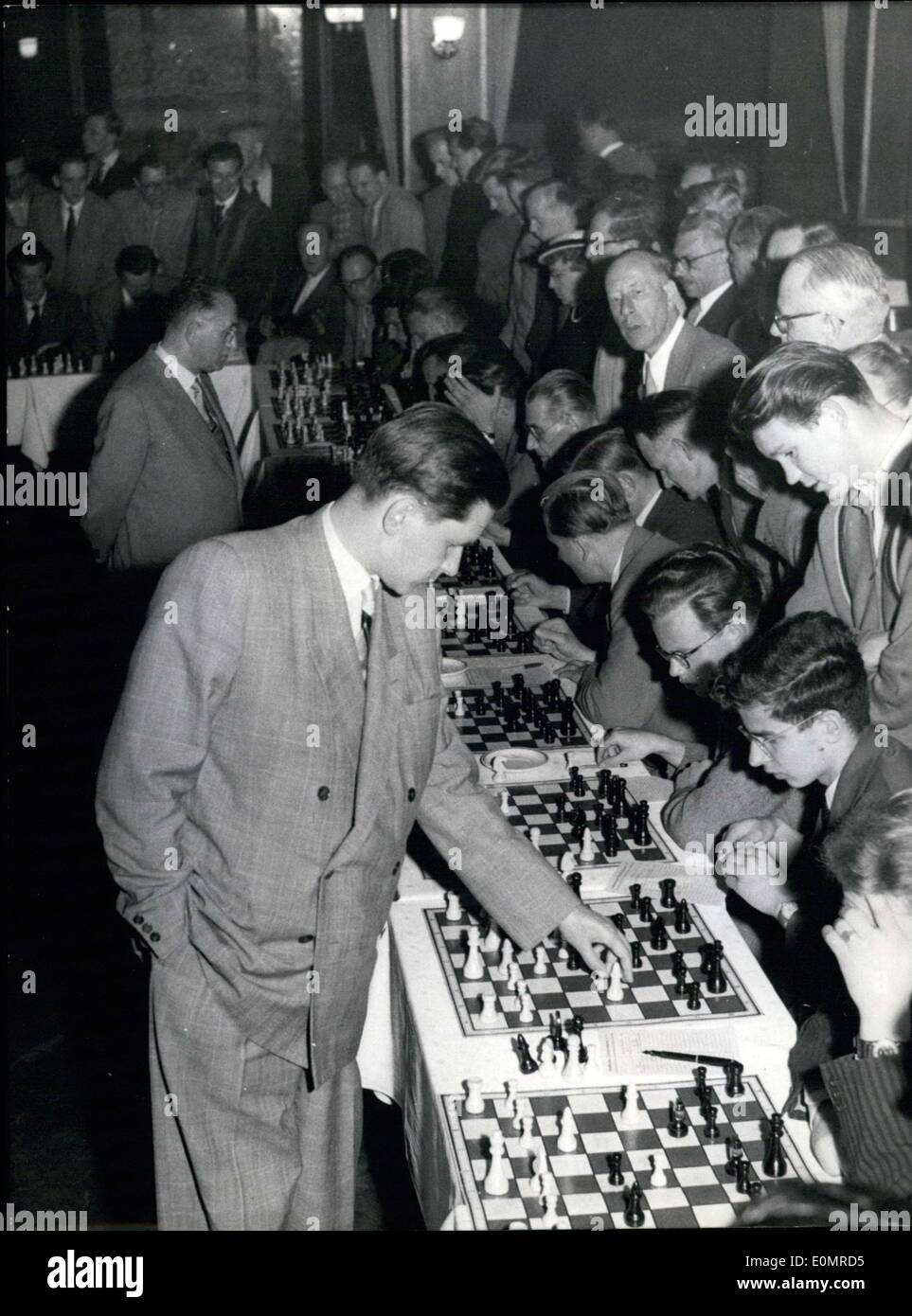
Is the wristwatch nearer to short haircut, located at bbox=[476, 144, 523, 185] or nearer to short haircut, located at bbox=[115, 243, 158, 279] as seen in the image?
short haircut, located at bbox=[476, 144, 523, 185]

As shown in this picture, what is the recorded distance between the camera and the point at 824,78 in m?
11.2

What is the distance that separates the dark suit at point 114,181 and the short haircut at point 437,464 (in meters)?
10.7

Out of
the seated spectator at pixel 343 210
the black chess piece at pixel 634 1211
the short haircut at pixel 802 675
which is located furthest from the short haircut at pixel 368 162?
the black chess piece at pixel 634 1211

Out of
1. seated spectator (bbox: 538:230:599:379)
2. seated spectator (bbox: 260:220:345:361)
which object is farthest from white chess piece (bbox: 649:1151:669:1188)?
seated spectator (bbox: 260:220:345:361)

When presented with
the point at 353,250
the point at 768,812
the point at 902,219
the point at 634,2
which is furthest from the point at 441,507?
the point at 634,2

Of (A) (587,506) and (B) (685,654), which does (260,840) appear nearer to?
(B) (685,654)

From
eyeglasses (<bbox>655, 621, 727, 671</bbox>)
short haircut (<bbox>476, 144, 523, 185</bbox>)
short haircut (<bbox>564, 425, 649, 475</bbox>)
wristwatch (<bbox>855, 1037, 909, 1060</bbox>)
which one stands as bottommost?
wristwatch (<bbox>855, 1037, 909, 1060</bbox>)

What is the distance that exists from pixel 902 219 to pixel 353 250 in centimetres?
430

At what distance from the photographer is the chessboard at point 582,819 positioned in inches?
128

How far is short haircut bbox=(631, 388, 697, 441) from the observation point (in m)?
4.32

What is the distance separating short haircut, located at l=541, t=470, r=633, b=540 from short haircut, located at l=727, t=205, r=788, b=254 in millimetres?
1732

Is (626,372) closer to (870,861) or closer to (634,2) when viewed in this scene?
(870,861)

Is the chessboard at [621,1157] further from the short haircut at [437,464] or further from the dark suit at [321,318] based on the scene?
the dark suit at [321,318]

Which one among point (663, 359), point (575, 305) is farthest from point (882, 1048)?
point (575, 305)
